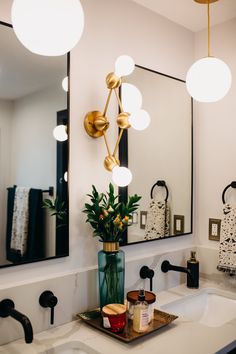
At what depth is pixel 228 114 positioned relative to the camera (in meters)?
1.96

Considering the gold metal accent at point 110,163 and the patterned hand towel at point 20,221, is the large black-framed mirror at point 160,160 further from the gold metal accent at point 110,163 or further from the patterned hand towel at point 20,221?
the patterned hand towel at point 20,221

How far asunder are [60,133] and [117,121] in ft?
1.05

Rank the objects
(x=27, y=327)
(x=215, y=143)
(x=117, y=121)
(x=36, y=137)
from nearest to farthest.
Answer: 1. (x=27, y=327)
2. (x=36, y=137)
3. (x=117, y=121)
4. (x=215, y=143)

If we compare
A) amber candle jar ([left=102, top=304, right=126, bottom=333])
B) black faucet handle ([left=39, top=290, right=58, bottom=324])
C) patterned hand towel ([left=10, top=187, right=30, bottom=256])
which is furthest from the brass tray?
patterned hand towel ([left=10, top=187, right=30, bottom=256])

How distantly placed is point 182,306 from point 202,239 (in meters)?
0.47

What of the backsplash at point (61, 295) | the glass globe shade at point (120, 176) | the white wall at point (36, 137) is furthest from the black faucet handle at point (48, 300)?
the glass globe shade at point (120, 176)

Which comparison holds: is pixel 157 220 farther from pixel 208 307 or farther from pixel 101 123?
pixel 101 123

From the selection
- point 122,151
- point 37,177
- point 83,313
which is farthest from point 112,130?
point 83,313

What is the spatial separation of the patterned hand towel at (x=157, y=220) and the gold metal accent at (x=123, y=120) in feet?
1.54

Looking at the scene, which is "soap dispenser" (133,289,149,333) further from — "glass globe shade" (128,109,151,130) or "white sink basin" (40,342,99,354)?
"glass globe shade" (128,109,151,130)

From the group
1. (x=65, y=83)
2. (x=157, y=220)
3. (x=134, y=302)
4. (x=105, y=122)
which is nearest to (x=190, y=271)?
(x=157, y=220)

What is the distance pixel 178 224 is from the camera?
2.00m

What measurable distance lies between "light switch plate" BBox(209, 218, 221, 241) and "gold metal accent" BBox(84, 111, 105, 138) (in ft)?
3.00

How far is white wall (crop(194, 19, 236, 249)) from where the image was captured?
194 centimetres
